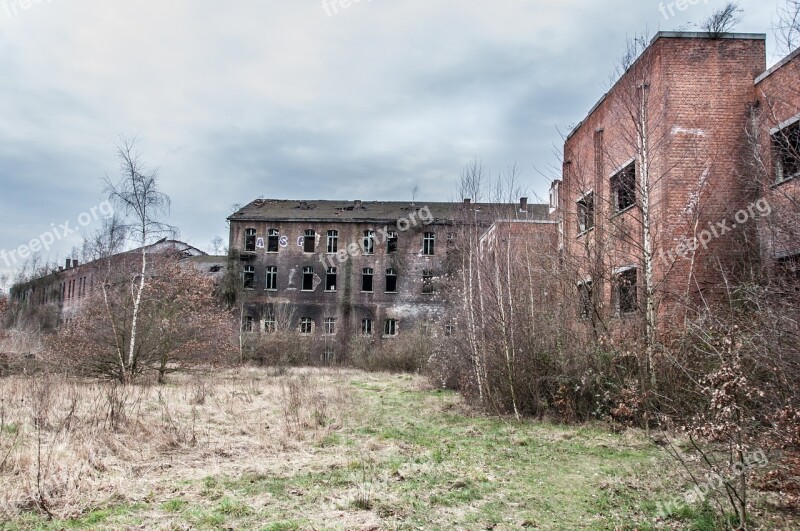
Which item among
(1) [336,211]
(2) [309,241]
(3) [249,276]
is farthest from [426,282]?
(3) [249,276]

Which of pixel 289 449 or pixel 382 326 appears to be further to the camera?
pixel 382 326

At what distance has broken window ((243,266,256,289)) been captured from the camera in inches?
1544

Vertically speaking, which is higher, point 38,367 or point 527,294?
point 527,294

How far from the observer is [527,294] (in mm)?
13234

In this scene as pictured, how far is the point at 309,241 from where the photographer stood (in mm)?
39375

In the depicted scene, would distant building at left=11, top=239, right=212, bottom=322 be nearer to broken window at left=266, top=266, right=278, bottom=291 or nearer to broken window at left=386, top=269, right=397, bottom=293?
broken window at left=266, top=266, right=278, bottom=291

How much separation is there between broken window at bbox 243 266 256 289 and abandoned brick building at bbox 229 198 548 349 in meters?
0.07

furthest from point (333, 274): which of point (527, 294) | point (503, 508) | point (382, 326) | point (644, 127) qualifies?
point (503, 508)

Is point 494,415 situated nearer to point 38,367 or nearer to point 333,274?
point 38,367

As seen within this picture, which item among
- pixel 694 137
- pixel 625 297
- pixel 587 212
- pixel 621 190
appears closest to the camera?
pixel 625 297

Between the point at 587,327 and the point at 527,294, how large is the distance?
1.74m

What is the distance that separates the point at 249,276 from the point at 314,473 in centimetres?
3354

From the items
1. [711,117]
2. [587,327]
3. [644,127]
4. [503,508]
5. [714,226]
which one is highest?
[711,117]

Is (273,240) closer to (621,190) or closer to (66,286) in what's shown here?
(621,190)
